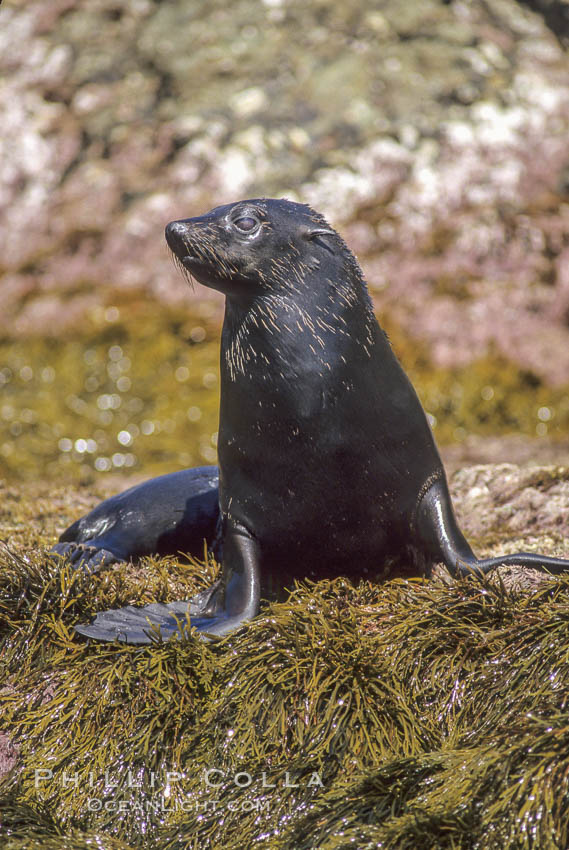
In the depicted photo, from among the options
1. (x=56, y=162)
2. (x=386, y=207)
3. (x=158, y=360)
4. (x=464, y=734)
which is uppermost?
(x=464, y=734)

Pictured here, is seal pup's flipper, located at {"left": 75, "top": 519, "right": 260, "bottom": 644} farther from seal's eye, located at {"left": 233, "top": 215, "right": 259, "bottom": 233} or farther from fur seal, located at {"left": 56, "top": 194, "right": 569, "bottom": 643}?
seal's eye, located at {"left": 233, "top": 215, "right": 259, "bottom": 233}

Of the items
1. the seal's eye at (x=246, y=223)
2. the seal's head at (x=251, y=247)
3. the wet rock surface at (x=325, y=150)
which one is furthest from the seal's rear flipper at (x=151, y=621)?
the wet rock surface at (x=325, y=150)

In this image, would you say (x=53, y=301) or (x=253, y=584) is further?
(x=53, y=301)

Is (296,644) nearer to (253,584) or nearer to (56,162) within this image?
(253,584)

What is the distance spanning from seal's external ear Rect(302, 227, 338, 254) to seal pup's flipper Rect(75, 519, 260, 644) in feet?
4.28

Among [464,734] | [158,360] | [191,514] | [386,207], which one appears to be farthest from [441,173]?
[464,734]

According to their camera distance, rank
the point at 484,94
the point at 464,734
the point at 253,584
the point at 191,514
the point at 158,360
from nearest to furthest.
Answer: the point at 464,734
the point at 253,584
the point at 191,514
the point at 158,360
the point at 484,94

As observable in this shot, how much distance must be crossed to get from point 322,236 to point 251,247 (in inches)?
13.3

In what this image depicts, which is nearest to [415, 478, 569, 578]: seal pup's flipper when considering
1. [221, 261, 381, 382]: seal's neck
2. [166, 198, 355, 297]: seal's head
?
[221, 261, 381, 382]: seal's neck

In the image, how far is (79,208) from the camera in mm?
10977

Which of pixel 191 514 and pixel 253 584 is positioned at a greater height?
pixel 253 584

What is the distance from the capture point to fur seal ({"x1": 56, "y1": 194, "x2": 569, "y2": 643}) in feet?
13.4

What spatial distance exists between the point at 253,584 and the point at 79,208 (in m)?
7.89

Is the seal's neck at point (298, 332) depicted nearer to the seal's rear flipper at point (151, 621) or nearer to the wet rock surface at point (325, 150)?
the seal's rear flipper at point (151, 621)
